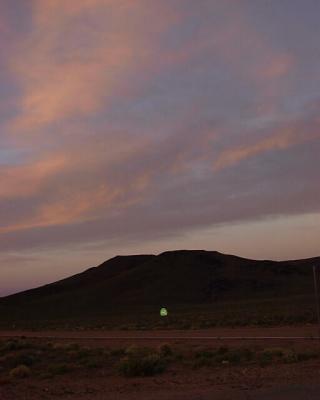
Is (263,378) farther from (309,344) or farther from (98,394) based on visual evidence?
(309,344)

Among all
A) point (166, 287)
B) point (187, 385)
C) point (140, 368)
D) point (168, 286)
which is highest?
point (168, 286)

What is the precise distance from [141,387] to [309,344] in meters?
14.0

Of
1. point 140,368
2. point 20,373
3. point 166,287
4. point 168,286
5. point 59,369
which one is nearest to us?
point 140,368

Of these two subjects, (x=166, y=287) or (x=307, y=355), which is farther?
(x=166, y=287)

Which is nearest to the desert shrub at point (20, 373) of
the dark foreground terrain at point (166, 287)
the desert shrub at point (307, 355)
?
the desert shrub at point (307, 355)

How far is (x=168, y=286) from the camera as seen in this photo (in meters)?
144

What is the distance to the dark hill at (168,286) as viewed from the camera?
130125 millimetres

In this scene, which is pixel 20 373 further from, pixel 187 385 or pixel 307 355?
pixel 307 355

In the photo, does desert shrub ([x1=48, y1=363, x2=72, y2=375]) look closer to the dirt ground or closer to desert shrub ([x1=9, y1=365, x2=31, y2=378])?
the dirt ground

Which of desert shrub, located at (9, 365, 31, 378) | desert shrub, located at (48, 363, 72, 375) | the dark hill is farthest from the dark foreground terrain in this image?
desert shrub, located at (9, 365, 31, 378)

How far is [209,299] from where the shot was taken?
424ft

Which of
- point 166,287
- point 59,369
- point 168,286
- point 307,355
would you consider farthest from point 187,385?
point 168,286

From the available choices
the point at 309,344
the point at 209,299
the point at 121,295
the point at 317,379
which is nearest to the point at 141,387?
the point at 317,379

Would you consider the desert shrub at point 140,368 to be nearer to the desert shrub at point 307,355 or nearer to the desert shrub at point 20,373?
the desert shrub at point 20,373
